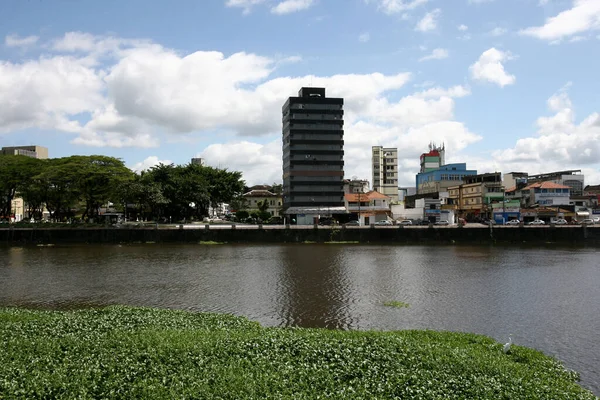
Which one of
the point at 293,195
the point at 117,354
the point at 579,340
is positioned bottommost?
the point at 579,340

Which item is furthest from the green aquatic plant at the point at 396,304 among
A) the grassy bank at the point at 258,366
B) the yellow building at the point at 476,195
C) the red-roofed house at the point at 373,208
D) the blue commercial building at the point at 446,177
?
the blue commercial building at the point at 446,177

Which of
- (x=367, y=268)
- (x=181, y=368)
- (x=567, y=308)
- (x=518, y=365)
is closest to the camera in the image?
(x=181, y=368)

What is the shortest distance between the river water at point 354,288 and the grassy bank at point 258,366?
396 centimetres

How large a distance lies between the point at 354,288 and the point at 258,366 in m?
19.3

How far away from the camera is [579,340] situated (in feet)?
64.1

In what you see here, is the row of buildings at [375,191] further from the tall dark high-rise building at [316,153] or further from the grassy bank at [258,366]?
the grassy bank at [258,366]

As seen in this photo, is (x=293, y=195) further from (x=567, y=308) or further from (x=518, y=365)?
(x=518, y=365)

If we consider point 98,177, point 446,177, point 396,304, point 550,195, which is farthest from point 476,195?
point 396,304

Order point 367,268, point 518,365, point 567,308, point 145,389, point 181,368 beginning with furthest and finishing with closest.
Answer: point 367,268 < point 567,308 < point 518,365 < point 181,368 < point 145,389

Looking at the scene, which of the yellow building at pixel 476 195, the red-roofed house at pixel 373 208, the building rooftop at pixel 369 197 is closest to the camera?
the red-roofed house at pixel 373 208

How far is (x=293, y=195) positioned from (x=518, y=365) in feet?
327

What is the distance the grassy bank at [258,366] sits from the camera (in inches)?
464

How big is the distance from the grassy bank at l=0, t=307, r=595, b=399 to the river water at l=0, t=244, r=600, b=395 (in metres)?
3.96

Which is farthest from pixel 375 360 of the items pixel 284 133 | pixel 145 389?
pixel 284 133
